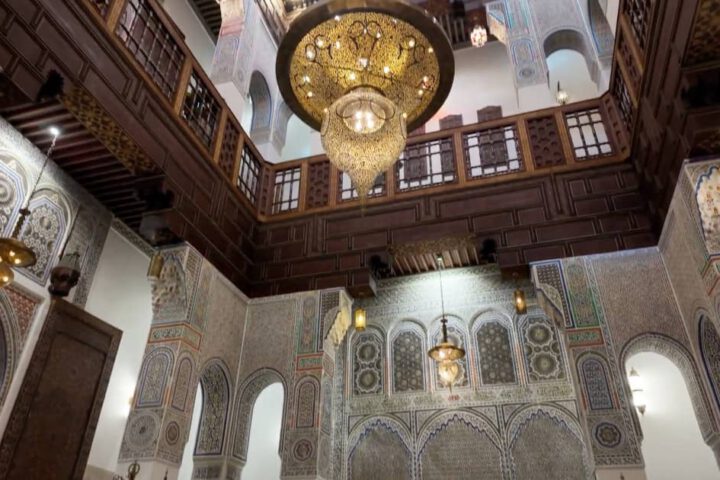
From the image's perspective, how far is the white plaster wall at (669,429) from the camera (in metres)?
5.96

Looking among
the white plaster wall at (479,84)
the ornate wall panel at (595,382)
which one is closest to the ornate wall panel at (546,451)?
the ornate wall panel at (595,382)

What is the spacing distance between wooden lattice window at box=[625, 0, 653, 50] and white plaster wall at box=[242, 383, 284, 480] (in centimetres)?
603

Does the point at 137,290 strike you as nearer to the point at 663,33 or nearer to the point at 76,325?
the point at 76,325

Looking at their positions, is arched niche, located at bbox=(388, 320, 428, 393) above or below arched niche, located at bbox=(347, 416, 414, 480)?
above

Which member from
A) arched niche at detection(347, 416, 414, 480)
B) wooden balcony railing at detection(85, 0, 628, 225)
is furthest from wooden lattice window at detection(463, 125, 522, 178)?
arched niche at detection(347, 416, 414, 480)

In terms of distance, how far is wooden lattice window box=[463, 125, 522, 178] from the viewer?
20.4 ft

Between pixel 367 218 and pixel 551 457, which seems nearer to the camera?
pixel 551 457

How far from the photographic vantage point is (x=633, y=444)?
455 cm

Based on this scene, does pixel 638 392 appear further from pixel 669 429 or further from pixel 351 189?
pixel 351 189

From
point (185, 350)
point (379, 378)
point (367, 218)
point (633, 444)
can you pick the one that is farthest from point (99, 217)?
point (633, 444)

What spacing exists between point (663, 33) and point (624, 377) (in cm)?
288

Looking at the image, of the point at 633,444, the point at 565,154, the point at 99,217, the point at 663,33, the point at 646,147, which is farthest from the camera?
the point at 565,154

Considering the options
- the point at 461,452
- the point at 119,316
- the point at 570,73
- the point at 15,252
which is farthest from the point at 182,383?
the point at 570,73

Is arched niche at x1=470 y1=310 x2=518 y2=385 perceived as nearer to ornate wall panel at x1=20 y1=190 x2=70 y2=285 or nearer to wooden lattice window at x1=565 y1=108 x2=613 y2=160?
wooden lattice window at x1=565 y1=108 x2=613 y2=160
